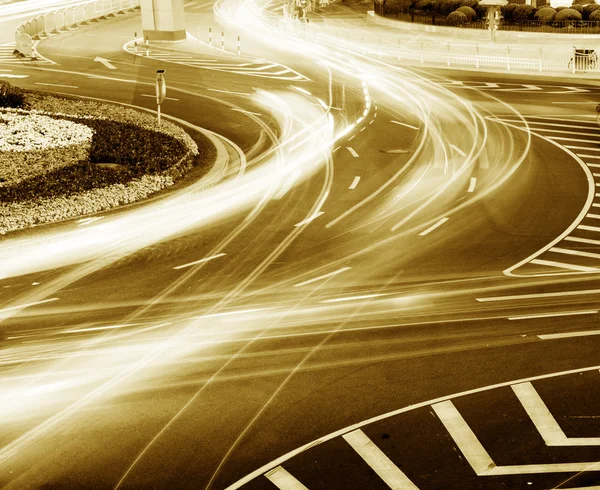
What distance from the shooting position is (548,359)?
13.8 m

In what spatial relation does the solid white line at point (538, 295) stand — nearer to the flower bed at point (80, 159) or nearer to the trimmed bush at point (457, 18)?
the flower bed at point (80, 159)

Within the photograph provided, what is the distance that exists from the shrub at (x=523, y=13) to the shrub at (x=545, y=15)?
1.99 ft

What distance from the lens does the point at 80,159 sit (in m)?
24.7

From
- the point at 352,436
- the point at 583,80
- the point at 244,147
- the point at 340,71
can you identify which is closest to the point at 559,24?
the point at 583,80

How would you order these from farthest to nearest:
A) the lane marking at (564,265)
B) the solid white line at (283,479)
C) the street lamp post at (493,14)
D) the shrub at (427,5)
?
the shrub at (427,5)
the street lamp post at (493,14)
the lane marking at (564,265)
the solid white line at (283,479)

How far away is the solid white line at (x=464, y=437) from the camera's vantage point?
10.7 metres

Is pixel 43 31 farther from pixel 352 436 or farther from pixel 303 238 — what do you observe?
pixel 352 436

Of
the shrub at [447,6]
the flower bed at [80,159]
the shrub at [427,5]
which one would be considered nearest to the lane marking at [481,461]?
the flower bed at [80,159]

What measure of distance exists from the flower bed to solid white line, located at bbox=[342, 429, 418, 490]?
1136 cm

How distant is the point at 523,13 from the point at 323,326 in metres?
41.9

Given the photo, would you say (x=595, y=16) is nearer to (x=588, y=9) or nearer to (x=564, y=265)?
(x=588, y=9)

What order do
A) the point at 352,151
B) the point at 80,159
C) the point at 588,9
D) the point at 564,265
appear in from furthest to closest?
the point at 588,9 < the point at 352,151 < the point at 80,159 < the point at 564,265

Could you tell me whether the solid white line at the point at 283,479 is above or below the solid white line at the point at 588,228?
above

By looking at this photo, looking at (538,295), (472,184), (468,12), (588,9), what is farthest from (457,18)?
(538,295)
